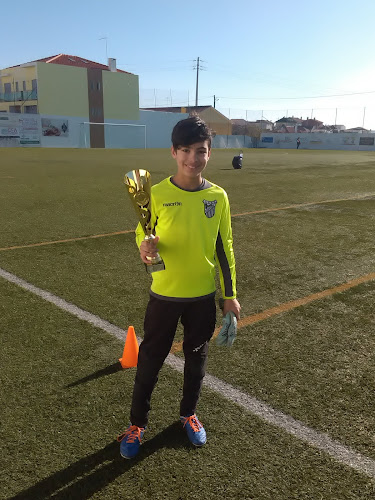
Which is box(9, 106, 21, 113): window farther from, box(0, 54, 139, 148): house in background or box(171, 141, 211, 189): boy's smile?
box(171, 141, 211, 189): boy's smile

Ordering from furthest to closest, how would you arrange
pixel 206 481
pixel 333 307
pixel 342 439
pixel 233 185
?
pixel 233 185, pixel 333 307, pixel 342 439, pixel 206 481

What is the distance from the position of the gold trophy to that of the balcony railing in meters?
53.7

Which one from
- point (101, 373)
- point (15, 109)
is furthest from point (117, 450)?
point (15, 109)

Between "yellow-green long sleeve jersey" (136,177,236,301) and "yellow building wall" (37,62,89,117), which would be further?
"yellow building wall" (37,62,89,117)

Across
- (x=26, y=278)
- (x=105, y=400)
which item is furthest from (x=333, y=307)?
(x=26, y=278)

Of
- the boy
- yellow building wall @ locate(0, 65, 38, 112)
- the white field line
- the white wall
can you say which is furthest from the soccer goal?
the boy

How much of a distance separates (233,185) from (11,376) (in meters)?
12.8

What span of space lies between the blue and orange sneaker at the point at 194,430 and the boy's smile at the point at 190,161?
139cm

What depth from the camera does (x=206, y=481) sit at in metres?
2.29

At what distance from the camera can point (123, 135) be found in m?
54.9

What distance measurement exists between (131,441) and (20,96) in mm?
56676

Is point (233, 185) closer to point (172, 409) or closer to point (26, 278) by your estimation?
point (26, 278)

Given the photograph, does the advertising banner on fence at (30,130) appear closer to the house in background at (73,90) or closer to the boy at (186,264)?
the house in background at (73,90)

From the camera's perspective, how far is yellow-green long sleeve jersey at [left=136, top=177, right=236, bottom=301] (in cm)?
229
